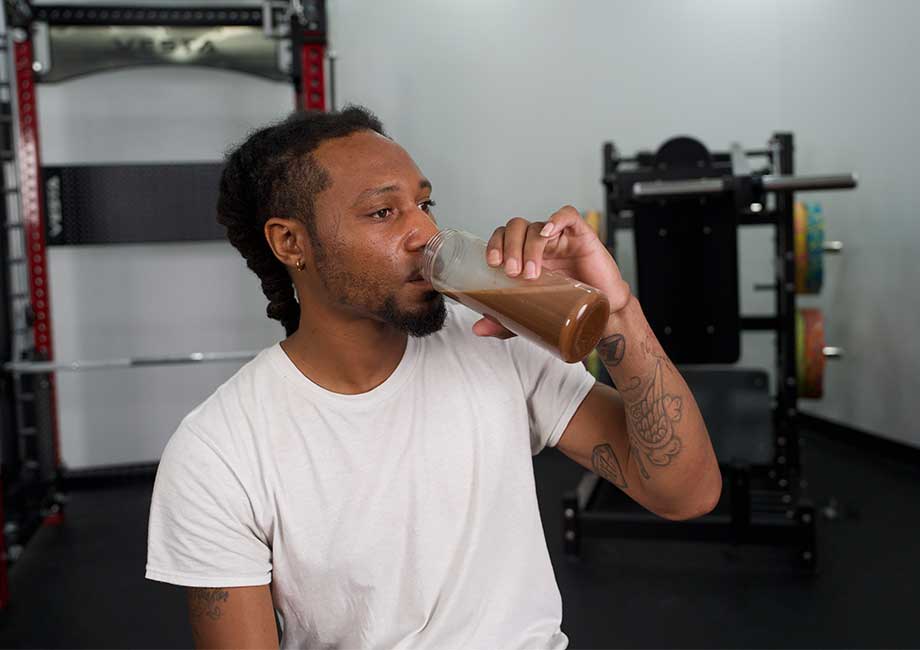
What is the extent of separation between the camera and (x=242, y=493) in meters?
0.91

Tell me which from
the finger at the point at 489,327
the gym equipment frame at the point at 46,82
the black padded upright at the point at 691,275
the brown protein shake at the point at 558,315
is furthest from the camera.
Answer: the gym equipment frame at the point at 46,82

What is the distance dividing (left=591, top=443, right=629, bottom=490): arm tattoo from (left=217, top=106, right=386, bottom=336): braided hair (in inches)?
16.9


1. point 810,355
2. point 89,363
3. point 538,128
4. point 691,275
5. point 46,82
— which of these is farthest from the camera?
point 538,128

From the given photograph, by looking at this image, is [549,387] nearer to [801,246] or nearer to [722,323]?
[722,323]

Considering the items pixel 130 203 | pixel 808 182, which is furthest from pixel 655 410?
pixel 130 203

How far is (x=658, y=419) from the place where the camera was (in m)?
0.91

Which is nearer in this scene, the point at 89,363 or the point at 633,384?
the point at 633,384

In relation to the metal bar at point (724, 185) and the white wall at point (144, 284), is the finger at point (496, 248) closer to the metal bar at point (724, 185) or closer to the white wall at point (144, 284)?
the metal bar at point (724, 185)

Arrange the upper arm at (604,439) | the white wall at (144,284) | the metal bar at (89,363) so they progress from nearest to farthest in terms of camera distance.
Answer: the upper arm at (604,439) < the metal bar at (89,363) < the white wall at (144,284)

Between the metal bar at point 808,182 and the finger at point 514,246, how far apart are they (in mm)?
1857

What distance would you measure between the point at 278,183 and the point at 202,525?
0.43 m

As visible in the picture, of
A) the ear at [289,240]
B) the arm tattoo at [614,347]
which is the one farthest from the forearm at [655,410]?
the ear at [289,240]

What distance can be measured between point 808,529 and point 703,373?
0.85 meters

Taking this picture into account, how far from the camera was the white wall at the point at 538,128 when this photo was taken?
318 cm
